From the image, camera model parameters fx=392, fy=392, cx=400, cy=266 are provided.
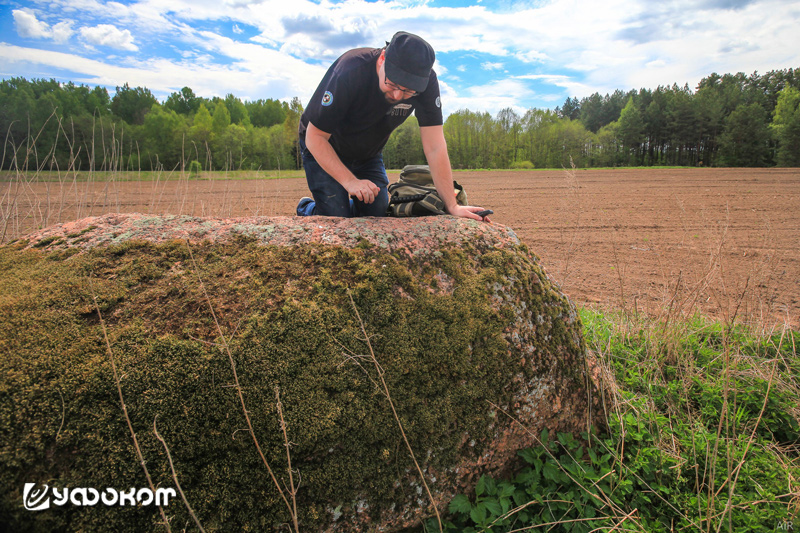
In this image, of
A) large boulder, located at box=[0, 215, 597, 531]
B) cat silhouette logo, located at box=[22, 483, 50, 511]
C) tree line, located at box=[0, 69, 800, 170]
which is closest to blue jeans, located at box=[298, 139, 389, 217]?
large boulder, located at box=[0, 215, 597, 531]

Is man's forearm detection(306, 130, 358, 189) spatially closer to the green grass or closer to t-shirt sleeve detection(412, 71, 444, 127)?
t-shirt sleeve detection(412, 71, 444, 127)

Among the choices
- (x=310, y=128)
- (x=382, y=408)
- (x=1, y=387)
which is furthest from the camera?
(x=310, y=128)

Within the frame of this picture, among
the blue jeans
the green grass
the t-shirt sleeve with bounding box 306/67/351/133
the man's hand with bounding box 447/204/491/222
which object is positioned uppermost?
the t-shirt sleeve with bounding box 306/67/351/133

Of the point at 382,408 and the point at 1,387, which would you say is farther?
the point at 382,408

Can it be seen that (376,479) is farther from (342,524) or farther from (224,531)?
(224,531)

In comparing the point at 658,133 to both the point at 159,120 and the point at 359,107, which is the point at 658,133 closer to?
the point at 159,120

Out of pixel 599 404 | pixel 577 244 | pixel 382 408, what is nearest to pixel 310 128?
pixel 382 408

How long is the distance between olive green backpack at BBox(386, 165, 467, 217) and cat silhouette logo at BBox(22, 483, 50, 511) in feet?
7.65

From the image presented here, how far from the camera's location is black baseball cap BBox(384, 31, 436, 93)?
2.48m

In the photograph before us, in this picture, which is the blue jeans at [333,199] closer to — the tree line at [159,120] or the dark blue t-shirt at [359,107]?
the dark blue t-shirt at [359,107]

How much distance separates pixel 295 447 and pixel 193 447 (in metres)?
0.34

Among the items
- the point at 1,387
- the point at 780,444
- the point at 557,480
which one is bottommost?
the point at 780,444

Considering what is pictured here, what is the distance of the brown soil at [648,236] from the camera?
412 cm

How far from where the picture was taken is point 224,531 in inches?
52.0
